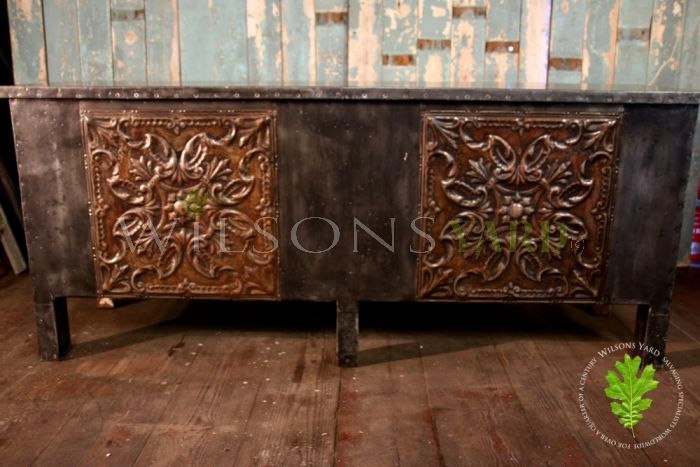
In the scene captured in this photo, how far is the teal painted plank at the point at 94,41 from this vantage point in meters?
2.36

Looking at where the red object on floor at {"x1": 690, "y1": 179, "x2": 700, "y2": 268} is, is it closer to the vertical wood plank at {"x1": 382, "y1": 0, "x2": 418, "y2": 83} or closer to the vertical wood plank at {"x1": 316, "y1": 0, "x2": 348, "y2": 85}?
the vertical wood plank at {"x1": 382, "y1": 0, "x2": 418, "y2": 83}

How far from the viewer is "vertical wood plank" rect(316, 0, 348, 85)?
234 centimetres

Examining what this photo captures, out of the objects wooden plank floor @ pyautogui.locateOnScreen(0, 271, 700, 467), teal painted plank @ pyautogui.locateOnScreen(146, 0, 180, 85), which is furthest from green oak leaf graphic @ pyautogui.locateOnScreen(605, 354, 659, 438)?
teal painted plank @ pyautogui.locateOnScreen(146, 0, 180, 85)

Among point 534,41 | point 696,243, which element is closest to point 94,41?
point 534,41

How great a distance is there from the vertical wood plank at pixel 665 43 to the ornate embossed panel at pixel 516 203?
34.1 inches

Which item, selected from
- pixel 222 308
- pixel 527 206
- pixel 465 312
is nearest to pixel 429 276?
pixel 527 206

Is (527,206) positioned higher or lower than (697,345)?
higher

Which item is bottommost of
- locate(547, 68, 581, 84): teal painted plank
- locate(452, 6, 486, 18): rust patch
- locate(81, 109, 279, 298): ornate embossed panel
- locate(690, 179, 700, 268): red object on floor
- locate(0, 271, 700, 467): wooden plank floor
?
locate(0, 271, 700, 467): wooden plank floor

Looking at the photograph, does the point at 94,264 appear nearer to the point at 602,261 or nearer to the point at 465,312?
the point at 465,312

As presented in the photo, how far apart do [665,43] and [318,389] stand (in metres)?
1.73

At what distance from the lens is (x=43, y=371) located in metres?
1.81

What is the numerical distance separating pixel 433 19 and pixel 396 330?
110 cm

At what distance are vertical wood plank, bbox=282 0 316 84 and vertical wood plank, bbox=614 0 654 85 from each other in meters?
1.09

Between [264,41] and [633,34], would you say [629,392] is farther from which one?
[264,41]
